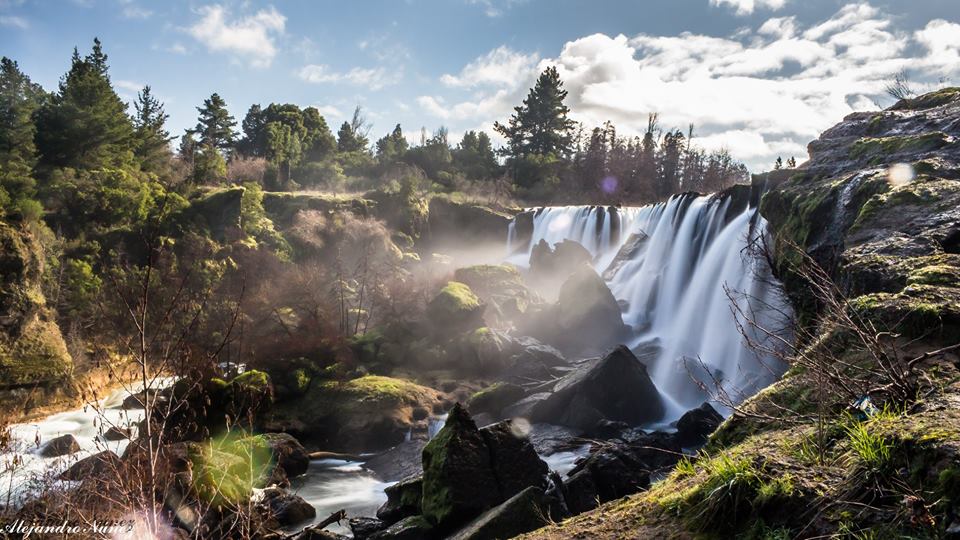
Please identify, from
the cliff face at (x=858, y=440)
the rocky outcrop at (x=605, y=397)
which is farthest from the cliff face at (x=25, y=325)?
the cliff face at (x=858, y=440)

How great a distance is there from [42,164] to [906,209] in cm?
3852

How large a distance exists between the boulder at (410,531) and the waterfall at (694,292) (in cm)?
707

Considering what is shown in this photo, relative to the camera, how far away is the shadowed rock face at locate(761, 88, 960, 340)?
5428 millimetres

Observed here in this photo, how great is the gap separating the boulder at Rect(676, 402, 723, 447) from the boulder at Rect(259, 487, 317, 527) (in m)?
9.16

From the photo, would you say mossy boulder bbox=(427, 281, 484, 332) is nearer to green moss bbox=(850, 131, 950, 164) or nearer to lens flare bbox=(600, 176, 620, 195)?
green moss bbox=(850, 131, 950, 164)

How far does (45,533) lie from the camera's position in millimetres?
7074

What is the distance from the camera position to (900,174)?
982cm

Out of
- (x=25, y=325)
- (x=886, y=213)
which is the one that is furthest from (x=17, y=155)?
(x=886, y=213)

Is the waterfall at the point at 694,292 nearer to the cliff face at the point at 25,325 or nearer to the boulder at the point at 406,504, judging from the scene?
the boulder at the point at 406,504

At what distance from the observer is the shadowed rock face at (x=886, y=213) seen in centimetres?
543

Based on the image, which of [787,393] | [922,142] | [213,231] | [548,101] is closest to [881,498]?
[787,393]

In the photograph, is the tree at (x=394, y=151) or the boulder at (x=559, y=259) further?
the tree at (x=394, y=151)

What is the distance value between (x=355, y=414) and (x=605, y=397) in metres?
7.64

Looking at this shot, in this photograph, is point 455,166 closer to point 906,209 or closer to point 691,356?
point 691,356
